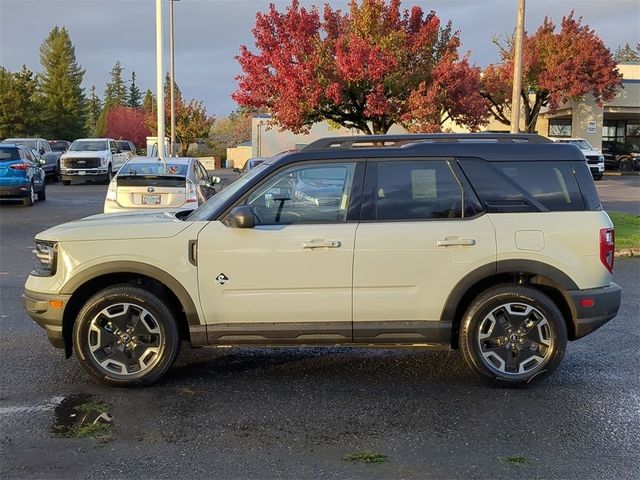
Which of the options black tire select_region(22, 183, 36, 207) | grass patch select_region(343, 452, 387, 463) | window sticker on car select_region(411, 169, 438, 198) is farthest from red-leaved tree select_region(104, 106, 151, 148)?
grass patch select_region(343, 452, 387, 463)

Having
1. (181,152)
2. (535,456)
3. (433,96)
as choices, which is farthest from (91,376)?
(181,152)

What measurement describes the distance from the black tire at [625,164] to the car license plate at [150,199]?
33.1 metres

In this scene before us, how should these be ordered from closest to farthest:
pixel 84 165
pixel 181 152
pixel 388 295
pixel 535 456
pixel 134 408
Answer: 1. pixel 535 456
2. pixel 134 408
3. pixel 388 295
4. pixel 84 165
5. pixel 181 152

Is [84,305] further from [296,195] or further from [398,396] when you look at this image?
[398,396]

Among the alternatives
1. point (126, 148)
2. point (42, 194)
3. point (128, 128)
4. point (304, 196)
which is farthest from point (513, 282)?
point (128, 128)

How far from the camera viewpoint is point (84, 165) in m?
27.8

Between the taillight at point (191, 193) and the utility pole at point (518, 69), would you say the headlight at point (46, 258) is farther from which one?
the utility pole at point (518, 69)

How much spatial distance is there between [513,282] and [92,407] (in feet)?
10.9

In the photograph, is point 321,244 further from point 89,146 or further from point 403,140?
point 89,146

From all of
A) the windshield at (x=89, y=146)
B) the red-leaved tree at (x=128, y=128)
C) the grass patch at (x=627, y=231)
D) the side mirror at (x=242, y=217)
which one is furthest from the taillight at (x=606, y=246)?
the red-leaved tree at (x=128, y=128)

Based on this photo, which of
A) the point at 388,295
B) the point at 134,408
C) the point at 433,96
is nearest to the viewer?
the point at 134,408

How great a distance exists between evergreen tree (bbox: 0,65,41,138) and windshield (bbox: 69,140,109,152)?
1100 inches

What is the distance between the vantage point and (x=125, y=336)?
4926mm

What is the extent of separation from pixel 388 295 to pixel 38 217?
1363 cm
